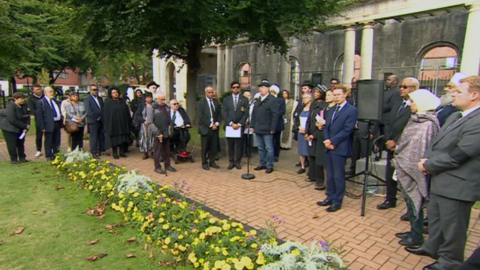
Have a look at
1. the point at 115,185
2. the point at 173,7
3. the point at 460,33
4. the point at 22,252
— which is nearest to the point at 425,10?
the point at 460,33

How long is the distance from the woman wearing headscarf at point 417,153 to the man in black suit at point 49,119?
8.38 metres

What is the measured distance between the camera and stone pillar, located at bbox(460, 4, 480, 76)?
12.3m

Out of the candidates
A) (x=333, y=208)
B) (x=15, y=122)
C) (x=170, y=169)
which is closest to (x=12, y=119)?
(x=15, y=122)

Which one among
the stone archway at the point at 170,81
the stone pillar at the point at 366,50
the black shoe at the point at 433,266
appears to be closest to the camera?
the black shoe at the point at 433,266

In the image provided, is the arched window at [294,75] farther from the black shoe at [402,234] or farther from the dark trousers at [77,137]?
the black shoe at [402,234]

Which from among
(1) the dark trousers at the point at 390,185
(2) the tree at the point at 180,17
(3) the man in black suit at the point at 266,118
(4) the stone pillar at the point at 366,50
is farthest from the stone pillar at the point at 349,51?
(1) the dark trousers at the point at 390,185

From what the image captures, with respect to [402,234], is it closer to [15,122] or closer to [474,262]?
[474,262]

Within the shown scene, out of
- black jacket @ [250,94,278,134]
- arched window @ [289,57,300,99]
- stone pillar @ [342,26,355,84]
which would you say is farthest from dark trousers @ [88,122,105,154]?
arched window @ [289,57,300,99]

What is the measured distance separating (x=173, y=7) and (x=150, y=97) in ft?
8.61

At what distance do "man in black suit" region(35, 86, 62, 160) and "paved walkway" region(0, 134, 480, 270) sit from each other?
2.87 meters

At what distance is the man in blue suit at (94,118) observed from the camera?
8797 mm

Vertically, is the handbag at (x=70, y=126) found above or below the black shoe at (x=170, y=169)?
above

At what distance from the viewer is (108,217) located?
469cm

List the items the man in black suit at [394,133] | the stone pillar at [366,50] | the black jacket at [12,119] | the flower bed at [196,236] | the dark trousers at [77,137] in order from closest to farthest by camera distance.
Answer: the flower bed at [196,236]
the man in black suit at [394,133]
the black jacket at [12,119]
the dark trousers at [77,137]
the stone pillar at [366,50]
